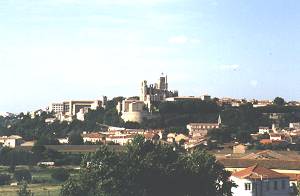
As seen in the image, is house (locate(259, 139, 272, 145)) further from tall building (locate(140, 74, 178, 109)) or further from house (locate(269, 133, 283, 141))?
tall building (locate(140, 74, 178, 109))

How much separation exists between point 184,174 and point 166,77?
10742 centimetres

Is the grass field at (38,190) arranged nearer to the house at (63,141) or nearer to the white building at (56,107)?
the house at (63,141)

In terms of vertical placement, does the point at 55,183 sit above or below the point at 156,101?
below

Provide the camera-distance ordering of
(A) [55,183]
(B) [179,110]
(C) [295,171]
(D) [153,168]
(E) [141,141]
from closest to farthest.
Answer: (D) [153,168] < (E) [141,141] < (C) [295,171] < (A) [55,183] < (B) [179,110]

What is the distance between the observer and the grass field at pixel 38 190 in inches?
1614

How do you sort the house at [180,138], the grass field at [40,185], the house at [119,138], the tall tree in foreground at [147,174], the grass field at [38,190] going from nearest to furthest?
1. the tall tree in foreground at [147,174]
2. the grass field at [38,190]
3. the grass field at [40,185]
4. the house at [119,138]
5. the house at [180,138]

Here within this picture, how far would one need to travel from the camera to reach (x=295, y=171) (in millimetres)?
45281

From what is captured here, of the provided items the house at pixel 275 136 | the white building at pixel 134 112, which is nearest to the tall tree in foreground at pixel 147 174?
the house at pixel 275 136

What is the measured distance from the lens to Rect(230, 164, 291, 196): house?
35562 millimetres

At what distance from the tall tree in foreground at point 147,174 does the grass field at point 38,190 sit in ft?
31.0

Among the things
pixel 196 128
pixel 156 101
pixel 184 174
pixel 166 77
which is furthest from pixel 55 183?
pixel 166 77

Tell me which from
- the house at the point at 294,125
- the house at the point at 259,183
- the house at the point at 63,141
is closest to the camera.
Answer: the house at the point at 259,183

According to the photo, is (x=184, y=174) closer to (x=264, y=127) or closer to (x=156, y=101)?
(x=264, y=127)

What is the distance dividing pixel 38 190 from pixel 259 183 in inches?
591
